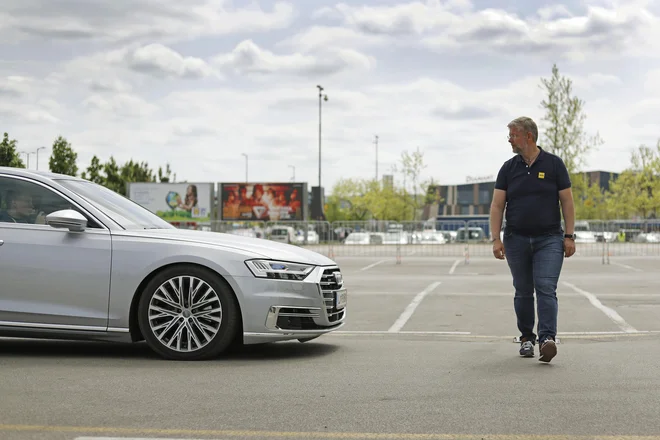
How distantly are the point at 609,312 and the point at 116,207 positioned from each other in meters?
7.24

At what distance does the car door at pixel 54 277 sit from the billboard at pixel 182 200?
51620 millimetres

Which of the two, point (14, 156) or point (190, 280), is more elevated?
point (14, 156)

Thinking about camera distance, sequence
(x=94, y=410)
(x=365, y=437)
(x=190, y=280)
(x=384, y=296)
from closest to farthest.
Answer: (x=365, y=437)
(x=94, y=410)
(x=190, y=280)
(x=384, y=296)

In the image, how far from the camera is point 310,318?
755 centimetres

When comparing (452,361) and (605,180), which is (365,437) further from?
(605,180)

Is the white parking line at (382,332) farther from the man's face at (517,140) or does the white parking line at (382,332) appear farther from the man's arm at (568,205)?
the man's face at (517,140)

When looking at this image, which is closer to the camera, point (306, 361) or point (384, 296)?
point (306, 361)

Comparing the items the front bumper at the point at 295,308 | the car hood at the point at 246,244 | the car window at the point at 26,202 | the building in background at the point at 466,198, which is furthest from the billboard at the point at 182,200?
the building in background at the point at 466,198

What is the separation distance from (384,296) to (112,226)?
876 cm

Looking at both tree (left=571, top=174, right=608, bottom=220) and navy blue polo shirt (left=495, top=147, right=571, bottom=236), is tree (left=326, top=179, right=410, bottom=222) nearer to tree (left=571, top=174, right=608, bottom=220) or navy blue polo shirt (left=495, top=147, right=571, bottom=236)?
tree (left=571, top=174, right=608, bottom=220)

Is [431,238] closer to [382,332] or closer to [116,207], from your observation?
[382,332]

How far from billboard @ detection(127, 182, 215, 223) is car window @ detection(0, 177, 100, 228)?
51.4m

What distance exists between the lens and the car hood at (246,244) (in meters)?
7.50

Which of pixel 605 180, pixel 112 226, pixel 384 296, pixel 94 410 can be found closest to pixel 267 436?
pixel 94 410
